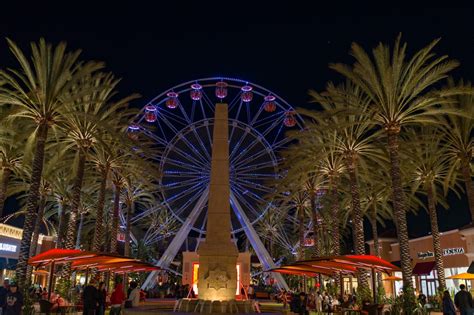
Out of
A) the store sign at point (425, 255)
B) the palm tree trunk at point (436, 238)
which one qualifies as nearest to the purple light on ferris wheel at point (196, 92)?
the palm tree trunk at point (436, 238)

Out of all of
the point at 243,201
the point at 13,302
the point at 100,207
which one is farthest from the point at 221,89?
the point at 13,302

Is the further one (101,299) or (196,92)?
(196,92)

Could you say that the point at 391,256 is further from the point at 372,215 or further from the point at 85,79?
the point at 85,79

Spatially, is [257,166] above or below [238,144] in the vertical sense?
below

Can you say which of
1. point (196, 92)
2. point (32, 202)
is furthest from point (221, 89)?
point (32, 202)

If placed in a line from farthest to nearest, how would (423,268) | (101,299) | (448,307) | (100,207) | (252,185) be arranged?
(252,185) → (423,268) → (100,207) → (448,307) → (101,299)

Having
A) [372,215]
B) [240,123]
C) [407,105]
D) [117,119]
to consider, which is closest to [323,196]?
[372,215]

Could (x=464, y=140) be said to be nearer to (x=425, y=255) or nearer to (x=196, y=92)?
(x=425, y=255)

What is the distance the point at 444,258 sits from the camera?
37.8 metres

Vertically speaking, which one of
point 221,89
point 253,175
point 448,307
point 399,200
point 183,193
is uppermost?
point 221,89

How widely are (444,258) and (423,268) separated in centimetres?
327

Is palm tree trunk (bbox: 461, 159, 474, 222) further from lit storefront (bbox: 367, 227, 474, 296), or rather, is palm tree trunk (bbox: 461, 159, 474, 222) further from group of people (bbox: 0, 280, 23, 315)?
group of people (bbox: 0, 280, 23, 315)

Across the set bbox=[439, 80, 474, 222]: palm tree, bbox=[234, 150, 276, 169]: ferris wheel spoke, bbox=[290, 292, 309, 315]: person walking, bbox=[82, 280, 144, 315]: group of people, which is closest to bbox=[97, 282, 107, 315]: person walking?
bbox=[82, 280, 144, 315]: group of people

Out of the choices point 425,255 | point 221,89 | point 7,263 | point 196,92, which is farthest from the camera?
point 425,255
